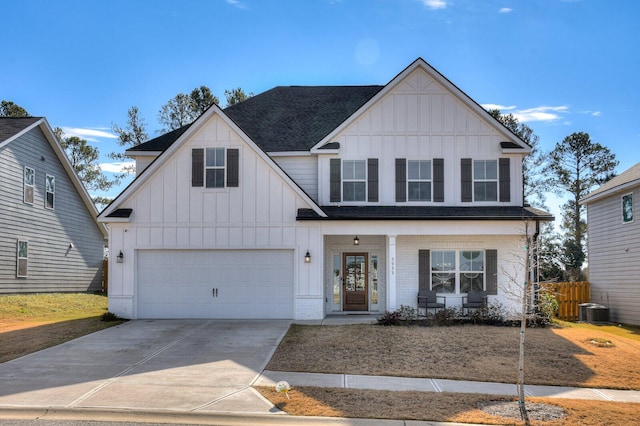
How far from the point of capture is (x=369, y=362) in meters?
13.1

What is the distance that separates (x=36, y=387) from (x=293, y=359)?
5.15 m

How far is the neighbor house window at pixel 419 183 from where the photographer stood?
67.1ft

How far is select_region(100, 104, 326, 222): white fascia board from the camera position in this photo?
61.9 feet

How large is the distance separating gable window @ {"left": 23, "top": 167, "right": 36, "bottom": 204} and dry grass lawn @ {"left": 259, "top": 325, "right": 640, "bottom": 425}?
14.8 meters

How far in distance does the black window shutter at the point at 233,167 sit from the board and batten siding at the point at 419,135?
10.1 ft

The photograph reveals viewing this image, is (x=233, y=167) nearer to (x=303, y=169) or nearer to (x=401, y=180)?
(x=303, y=169)

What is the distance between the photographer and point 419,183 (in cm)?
2047

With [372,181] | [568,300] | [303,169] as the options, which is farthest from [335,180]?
[568,300]

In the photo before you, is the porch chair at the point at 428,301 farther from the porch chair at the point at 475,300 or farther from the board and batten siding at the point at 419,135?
the board and batten siding at the point at 419,135

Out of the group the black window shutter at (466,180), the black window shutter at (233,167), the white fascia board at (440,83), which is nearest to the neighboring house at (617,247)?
the white fascia board at (440,83)

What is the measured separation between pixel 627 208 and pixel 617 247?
1759 millimetres

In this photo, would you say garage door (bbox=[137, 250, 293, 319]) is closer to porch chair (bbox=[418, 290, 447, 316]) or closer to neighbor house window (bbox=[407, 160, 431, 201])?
porch chair (bbox=[418, 290, 447, 316])

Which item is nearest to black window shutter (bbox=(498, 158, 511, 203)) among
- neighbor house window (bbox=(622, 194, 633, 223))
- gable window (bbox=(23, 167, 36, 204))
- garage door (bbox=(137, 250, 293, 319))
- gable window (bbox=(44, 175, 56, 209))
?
neighbor house window (bbox=(622, 194, 633, 223))

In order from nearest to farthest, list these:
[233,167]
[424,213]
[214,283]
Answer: [233,167], [214,283], [424,213]
